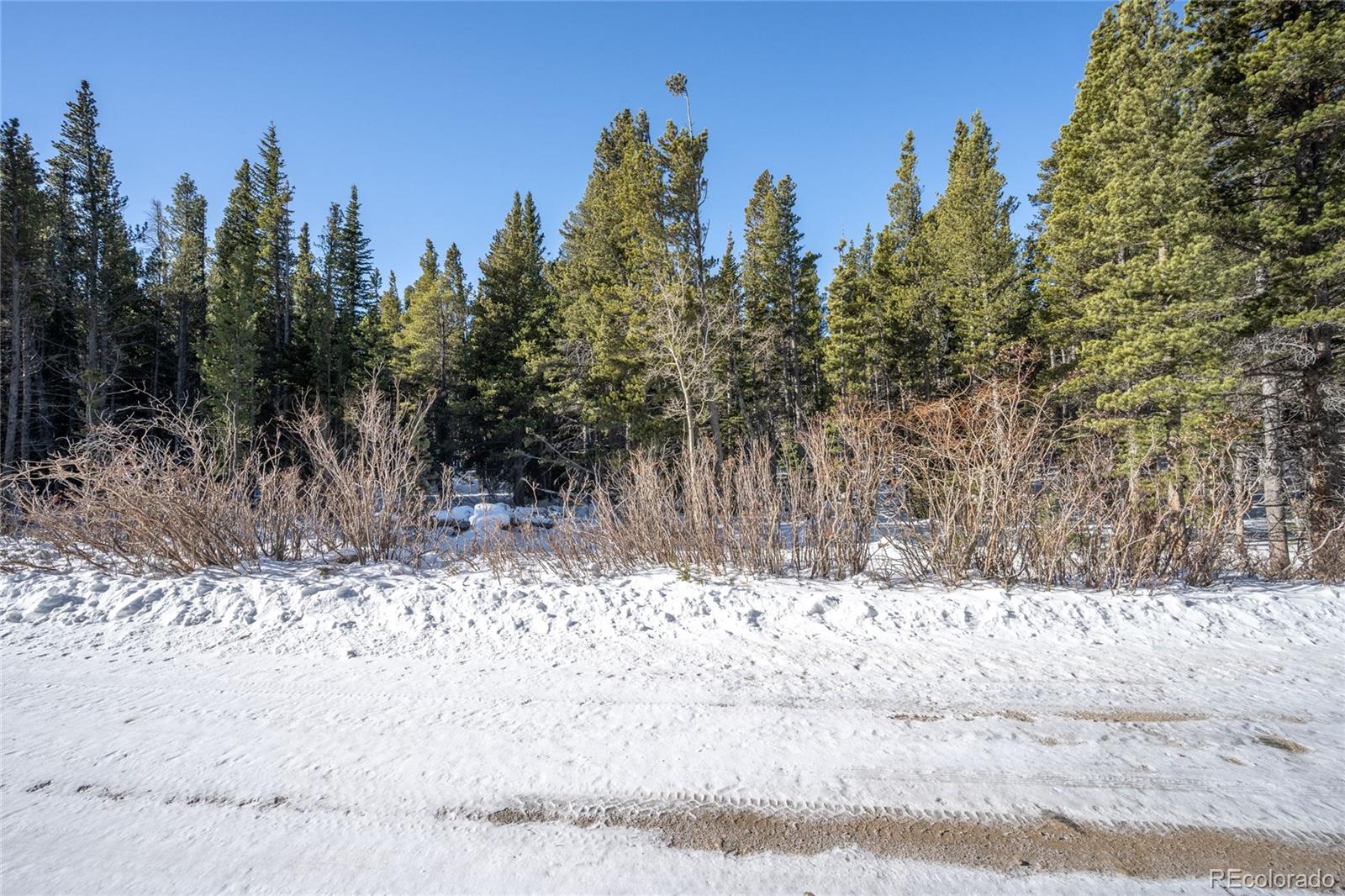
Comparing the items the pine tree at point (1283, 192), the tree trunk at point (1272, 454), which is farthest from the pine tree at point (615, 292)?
the tree trunk at point (1272, 454)

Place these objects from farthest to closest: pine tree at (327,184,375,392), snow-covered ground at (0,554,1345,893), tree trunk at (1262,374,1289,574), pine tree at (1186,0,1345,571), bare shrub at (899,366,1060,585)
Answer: pine tree at (327,184,375,392), pine tree at (1186,0,1345,571), tree trunk at (1262,374,1289,574), bare shrub at (899,366,1060,585), snow-covered ground at (0,554,1345,893)

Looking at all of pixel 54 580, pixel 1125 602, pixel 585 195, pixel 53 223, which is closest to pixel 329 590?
pixel 54 580

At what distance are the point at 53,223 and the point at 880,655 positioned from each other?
113 ft

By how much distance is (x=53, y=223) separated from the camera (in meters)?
22.1

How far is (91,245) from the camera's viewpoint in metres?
24.0

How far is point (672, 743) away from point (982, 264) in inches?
888

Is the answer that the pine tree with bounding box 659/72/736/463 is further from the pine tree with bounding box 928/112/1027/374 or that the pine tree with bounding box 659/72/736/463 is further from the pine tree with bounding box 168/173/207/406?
the pine tree with bounding box 168/173/207/406

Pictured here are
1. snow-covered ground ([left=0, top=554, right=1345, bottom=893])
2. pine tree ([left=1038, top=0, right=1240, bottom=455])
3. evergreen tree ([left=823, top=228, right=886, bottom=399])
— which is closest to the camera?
snow-covered ground ([left=0, top=554, right=1345, bottom=893])

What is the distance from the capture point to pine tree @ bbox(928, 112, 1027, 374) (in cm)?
1988

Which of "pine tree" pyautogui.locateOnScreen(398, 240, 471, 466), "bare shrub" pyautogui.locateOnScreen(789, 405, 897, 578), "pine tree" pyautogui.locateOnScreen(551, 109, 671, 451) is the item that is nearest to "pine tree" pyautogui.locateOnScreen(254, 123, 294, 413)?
"pine tree" pyautogui.locateOnScreen(398, 240, 471, 466)

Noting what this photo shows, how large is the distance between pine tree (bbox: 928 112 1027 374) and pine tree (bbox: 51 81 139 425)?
34.1 meters

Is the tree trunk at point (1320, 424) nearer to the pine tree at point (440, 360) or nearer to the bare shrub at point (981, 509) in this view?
the bare shrub at point (981, 509)

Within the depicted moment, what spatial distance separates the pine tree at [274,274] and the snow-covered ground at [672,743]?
28083 millimetres

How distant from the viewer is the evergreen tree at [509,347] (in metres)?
25.2
